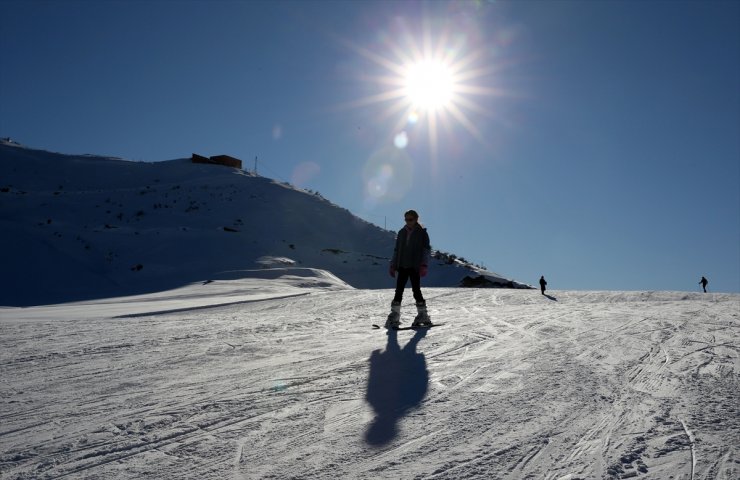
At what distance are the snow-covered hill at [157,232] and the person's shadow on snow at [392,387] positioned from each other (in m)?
15.5

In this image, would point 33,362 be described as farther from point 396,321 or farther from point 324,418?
point 396,321

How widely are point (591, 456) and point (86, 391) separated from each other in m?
3.33

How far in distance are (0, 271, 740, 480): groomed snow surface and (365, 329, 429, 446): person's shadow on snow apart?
14mm

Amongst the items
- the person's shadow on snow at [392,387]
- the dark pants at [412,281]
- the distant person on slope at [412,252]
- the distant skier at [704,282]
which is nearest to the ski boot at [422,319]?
the dark pants at [412,281]

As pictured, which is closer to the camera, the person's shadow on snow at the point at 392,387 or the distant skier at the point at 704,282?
the person's shadow on snow at the point at 392,387

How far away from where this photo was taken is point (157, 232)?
1083 inches

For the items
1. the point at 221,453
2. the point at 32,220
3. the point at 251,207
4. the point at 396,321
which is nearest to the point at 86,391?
the point at 221,453

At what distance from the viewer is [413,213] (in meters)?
7.36

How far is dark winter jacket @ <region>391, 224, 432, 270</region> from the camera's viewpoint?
733 centimetres

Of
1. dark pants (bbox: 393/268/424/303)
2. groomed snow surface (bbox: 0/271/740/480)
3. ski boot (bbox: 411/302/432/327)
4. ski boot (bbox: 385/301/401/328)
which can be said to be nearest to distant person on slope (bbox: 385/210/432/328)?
dark pants (bbox: 393/268/424/303)

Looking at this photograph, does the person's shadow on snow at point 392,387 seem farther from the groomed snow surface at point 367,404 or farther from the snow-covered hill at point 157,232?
the snow-covered hill at point 157,232

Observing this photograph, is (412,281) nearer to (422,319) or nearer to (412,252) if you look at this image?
(412,252)

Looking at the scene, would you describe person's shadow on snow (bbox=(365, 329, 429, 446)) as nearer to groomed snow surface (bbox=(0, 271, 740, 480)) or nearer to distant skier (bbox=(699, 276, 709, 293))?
groomed snow surface (bbox=(0, 271, 740, 480))

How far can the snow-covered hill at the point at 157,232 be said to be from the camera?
1986 cm
